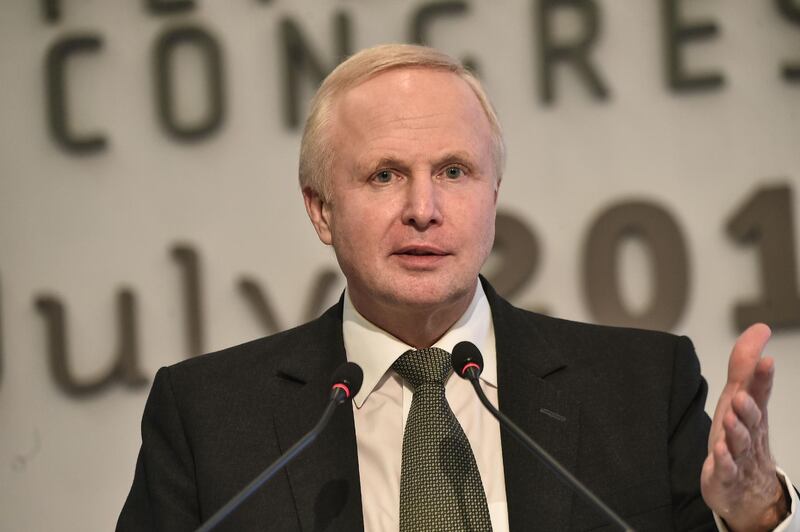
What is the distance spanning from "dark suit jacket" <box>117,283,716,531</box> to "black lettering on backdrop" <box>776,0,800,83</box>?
1403 mm

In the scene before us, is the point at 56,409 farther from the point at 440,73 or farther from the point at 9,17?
the point at 440,73

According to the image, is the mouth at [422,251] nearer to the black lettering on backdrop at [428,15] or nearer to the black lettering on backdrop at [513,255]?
the black lettering on backdrop at [513,255]

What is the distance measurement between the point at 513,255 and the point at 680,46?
0.79m

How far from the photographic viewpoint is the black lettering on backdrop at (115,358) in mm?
3406

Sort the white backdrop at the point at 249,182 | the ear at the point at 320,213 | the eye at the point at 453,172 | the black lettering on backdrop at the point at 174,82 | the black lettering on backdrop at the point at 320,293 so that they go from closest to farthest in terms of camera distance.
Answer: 1. the eye at the point at 453,172
2. the ear at the point at 320,213
3. the white backdrop at the point at 249,182
4. the black lettering on backdrop at the point at 320,293
5. the black lettering on backdrop at the point at 174,82

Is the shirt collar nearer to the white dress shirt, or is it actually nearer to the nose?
the white dress shirt

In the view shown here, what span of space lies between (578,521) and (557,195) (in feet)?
5.10

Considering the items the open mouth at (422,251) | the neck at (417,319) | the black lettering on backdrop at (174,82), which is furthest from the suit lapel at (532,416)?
the black lettering on backdrop at (174,82)

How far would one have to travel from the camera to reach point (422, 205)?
2.01 m

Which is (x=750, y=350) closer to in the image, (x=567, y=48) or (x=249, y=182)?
(x=567, y=48)

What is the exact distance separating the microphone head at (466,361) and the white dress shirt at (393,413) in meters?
0.26

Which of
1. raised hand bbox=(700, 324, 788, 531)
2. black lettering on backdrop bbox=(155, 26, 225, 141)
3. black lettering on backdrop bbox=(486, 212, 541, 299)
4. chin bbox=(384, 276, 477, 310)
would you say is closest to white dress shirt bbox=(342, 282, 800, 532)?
chin bbox=(384, 276, 477, 310)

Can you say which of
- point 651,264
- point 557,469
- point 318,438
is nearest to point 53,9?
point 651,264

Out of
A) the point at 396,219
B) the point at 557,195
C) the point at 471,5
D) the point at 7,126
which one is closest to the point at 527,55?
the point at 471,5
